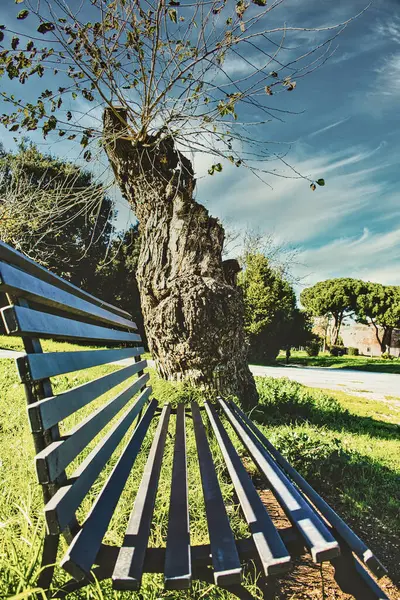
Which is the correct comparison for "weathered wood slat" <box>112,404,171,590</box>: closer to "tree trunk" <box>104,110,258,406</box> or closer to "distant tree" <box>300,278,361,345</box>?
"tree trunk" <box>104,110,258,406</box>

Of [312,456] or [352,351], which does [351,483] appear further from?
[352,351]

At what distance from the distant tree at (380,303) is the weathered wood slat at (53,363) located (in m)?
30.9

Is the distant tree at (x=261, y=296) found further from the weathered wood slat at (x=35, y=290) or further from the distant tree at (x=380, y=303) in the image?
the weathered wood slat at (x=35, y=290)

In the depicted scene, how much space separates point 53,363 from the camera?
123 cm

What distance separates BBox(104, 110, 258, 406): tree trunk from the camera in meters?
3.85

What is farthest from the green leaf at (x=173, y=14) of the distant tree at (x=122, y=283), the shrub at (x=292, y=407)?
the distant tree at (x=122, y=283)

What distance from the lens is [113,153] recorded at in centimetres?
457

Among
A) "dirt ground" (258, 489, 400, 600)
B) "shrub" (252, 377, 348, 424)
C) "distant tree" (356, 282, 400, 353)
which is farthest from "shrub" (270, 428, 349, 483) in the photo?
"distant tree" (356, 282, 400, 353)

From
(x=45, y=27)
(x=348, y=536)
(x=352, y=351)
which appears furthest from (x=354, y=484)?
(x=352, y=351)

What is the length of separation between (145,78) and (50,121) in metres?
1.02

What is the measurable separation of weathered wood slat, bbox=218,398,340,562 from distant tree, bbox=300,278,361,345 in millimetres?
30854

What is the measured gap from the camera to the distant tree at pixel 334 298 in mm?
31984

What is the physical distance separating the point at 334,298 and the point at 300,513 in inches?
1296

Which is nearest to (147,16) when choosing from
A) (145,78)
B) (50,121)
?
(145,78)
